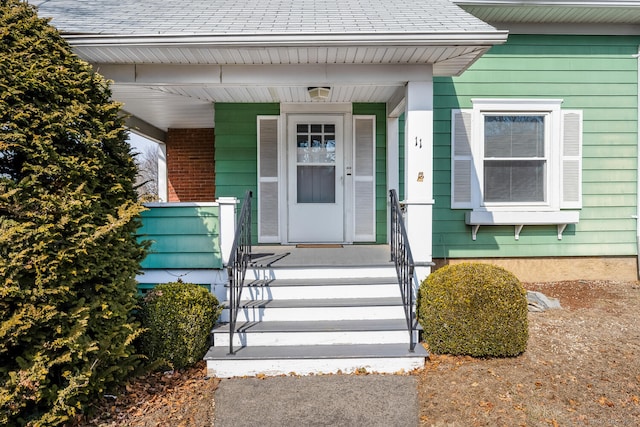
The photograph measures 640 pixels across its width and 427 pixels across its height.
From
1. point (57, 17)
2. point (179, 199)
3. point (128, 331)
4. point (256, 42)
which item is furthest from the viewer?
point (179, 199)

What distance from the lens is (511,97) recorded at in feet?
18.1

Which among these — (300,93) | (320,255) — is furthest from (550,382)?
(300,93)

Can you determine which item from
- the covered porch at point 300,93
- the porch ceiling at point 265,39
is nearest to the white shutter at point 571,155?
the covered porch at point 300,93

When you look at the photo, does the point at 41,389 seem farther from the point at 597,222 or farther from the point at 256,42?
the point at 597,222

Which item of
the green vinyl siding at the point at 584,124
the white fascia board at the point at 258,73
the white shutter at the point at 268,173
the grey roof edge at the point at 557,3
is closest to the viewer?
the white fascia board at the point at 258,73

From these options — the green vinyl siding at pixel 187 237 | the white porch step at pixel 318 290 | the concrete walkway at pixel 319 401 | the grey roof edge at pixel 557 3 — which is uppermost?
the grey roof edge at pixel 557 3

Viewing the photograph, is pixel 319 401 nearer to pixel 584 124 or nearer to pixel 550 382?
pixel 550 382

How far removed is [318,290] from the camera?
390cm

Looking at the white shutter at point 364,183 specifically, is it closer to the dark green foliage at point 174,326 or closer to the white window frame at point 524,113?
the white window frame at point 524,113

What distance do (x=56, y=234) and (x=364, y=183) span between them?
13.2 feet

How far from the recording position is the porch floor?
4238mm

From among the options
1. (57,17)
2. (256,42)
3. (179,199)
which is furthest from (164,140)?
(256,42)

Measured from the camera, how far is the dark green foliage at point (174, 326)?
10.6 ft

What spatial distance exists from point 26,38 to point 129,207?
1.31 metres
